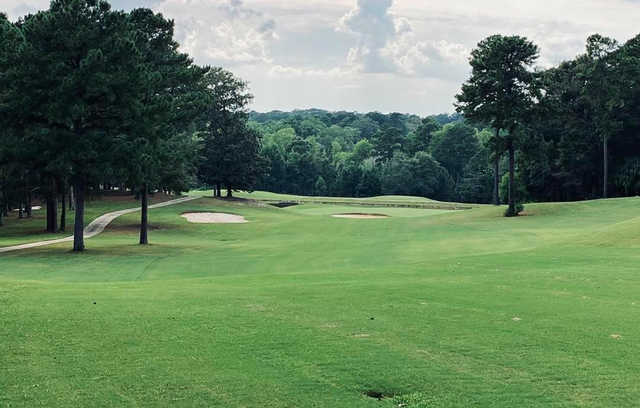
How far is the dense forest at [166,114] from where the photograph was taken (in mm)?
36688

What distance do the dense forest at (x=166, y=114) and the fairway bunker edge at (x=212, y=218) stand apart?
3440mm

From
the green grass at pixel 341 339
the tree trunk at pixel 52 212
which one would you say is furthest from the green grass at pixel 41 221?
the green grass at pixel 341 339

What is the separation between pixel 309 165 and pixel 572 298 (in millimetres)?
125977

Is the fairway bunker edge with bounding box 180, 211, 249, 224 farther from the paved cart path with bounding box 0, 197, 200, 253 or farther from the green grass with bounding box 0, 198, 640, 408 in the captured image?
the green grass with bounding box 0, 198, 640, 408

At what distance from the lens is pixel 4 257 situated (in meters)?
34.8

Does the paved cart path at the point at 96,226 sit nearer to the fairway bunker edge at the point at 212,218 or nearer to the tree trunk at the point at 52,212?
the tree trunk at the point at 52,212

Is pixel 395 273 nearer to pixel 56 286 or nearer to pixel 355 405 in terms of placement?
pixel 56 286

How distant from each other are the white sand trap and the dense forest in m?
3.45

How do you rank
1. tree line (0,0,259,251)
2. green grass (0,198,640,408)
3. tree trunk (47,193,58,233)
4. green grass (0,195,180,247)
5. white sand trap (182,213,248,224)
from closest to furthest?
green grass (0,198,640,408) → tree line (0,0,259,251) → green grass (0,195,180,247) → tree trunk (47,193,58,233) → white sand trap (182,213,248,224)

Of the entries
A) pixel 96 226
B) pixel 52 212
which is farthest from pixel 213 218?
pixel 52 212

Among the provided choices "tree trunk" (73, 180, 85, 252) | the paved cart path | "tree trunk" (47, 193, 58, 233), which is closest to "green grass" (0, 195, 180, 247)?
"tree trunk" (47, 193, 58, 233)

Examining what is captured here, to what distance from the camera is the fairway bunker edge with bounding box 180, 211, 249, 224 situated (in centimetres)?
6362

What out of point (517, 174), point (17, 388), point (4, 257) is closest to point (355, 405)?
point (17, 388)

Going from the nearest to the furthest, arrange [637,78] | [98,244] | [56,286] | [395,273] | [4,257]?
[56,286]
[395,273]
[4,257]
[98,244]
[637,78]
